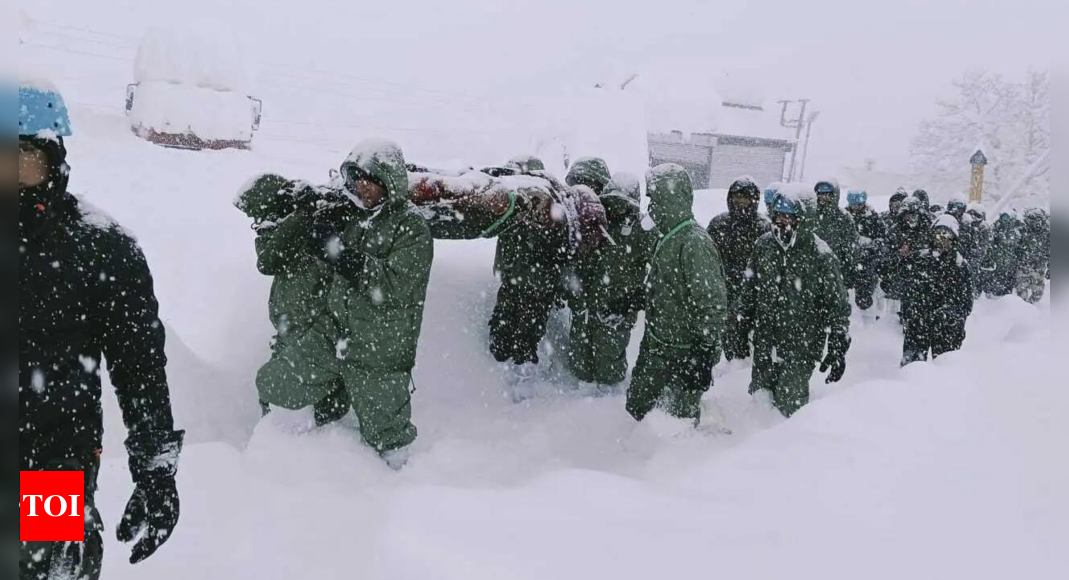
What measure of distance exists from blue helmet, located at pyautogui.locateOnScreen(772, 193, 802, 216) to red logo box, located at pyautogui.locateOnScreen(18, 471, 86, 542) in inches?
175

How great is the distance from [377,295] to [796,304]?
10.1ft

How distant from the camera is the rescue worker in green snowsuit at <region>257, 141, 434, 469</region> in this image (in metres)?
3.70

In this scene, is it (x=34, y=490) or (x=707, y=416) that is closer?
(x=34, y=490)

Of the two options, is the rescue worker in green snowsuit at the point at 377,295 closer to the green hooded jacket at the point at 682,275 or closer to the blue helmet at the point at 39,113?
the green hooded jacket at the point at 682,275

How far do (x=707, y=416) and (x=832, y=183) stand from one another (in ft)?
14.3

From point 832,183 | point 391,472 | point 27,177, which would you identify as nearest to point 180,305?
point 391,472

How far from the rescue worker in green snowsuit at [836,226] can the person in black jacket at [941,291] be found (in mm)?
1930

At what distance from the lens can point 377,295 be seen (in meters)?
3.69

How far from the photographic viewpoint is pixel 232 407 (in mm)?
4523

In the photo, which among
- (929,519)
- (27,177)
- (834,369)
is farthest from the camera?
(834,369)

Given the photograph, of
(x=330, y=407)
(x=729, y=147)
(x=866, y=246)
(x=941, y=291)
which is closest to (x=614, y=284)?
(x=330, y=407)

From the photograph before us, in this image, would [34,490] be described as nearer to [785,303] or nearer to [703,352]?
[703,352]

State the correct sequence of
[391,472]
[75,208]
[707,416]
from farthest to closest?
[707,416]
[391,472]
[75,208]

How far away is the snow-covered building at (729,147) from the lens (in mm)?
29562
